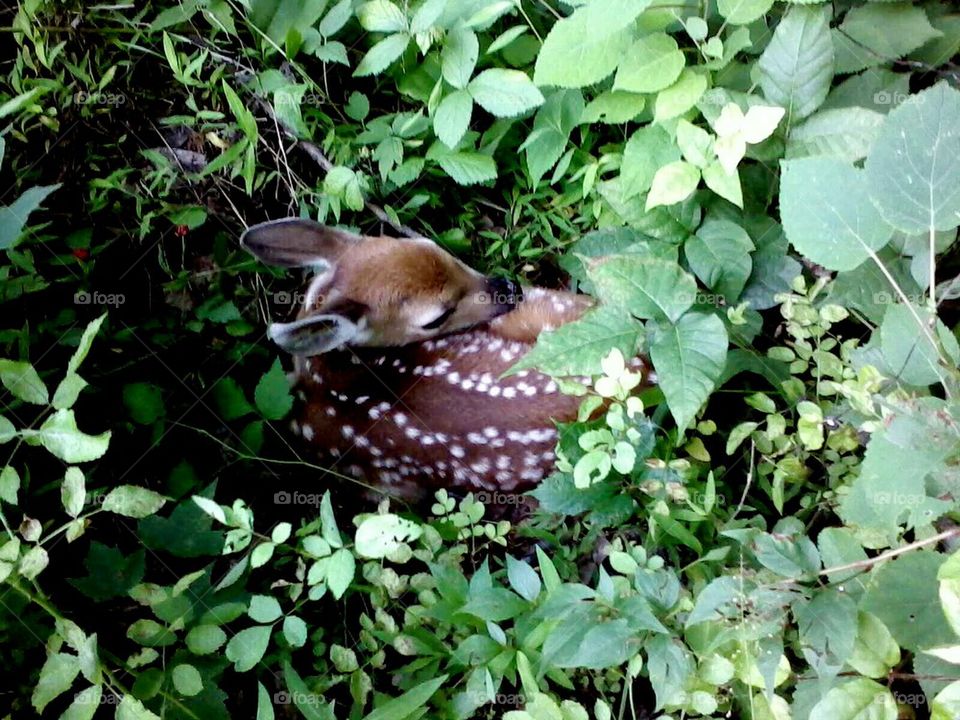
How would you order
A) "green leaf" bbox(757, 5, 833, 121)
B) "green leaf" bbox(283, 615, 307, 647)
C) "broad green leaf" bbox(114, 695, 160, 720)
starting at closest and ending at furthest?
"broad green leaf" bbox(114, 695, 160, 720) → "green leaf" bbox(283, 615, 307, 647) → "green leaf" bbox(757, 5, 833, 121)

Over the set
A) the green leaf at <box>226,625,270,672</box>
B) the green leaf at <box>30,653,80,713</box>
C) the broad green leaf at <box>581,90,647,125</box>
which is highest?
the broad green leaf at <box>581,90,647,125</box>

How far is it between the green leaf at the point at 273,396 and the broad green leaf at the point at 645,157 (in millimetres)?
1300

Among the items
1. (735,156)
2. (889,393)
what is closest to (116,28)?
(735,156)

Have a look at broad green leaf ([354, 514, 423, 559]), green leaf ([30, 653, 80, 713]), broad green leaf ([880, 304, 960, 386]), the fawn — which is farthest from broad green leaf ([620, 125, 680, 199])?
green leaf ([30, 653, 80, 713])

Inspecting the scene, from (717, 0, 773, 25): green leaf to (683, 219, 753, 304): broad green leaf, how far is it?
0.58m

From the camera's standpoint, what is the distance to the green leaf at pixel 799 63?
7.23 ft

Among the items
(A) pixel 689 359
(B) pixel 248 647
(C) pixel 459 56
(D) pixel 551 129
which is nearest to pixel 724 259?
(A) pixel 689 359

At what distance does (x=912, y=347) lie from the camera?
5.82 feet

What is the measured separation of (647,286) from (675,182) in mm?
367

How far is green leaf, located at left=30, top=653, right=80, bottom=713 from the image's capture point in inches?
63.8

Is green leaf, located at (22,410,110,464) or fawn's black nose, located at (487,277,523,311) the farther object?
fawn's black nose, located at (487,277,523,311)

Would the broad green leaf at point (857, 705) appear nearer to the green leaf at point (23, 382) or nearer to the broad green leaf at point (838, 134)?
the broad green leaf at point (838, 134)

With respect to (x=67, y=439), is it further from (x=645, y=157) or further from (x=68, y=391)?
(x=645, y=157)

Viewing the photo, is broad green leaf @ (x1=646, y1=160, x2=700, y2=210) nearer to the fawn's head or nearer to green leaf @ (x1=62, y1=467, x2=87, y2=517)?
the fawn's head
